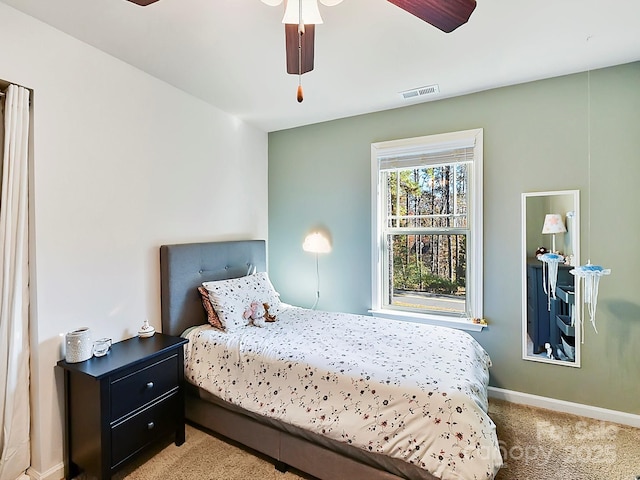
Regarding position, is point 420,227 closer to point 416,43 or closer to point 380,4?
point 416,43

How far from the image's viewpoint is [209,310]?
2.57m

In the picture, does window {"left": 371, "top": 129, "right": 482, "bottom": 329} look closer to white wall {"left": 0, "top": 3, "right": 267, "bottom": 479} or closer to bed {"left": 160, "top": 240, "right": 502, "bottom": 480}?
bed {"left": 160, "top": 240, "right": 502, "bottom": 480}

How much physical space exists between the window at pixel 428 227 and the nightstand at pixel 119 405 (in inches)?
75.8

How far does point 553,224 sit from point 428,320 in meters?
1.28

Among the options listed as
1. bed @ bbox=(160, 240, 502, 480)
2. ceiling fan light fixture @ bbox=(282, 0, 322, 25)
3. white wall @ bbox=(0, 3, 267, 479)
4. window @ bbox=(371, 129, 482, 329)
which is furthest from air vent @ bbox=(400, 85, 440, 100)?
bed @ bbox=(160, 240, 502, 480)

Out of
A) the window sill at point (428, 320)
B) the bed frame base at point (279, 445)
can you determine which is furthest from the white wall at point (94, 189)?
the window sill at point (428, 320)

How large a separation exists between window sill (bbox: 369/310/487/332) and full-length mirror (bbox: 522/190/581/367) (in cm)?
39

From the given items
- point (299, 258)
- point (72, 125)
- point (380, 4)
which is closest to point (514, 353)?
point (299, 258)

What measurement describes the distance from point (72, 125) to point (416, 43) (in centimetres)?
219

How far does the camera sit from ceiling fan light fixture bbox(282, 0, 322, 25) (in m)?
1.32

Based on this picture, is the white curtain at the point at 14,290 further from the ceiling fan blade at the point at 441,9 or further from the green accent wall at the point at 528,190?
the green accent wall at the point at 528,190

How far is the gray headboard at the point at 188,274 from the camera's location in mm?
2416

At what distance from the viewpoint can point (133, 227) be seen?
7.47ft

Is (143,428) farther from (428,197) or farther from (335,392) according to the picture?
(428,197)
